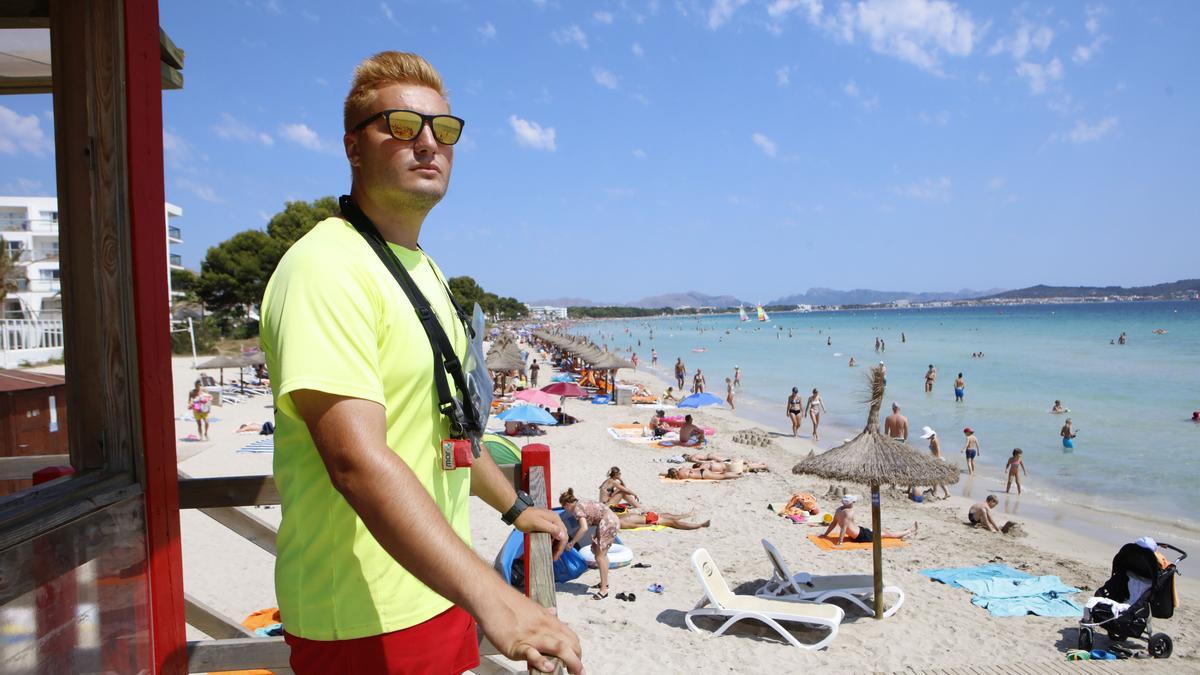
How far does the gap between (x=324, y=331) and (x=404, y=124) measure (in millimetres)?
421

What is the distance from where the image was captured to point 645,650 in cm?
666

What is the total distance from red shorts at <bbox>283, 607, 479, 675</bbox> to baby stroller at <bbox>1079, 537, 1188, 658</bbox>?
7623 mm

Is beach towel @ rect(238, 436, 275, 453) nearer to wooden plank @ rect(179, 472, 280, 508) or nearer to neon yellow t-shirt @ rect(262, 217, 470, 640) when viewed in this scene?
wooden plank @ rect(179, 472, 280, 508)

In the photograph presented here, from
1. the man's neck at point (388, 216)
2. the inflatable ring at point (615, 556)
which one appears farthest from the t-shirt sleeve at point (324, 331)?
the inflatable ring at point (615, 556)

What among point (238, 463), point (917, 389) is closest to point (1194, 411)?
point (917, 389)

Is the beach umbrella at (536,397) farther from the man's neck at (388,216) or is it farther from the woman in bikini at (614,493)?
the man's neck at (388,216)

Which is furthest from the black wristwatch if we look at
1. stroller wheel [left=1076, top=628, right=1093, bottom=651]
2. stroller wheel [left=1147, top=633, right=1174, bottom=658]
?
stroller wheel [left=1147, top=633, right=1174, bottom=658]

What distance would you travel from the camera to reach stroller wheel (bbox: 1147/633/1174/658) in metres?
6.63

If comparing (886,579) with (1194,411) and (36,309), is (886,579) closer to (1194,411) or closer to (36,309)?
(36,309)

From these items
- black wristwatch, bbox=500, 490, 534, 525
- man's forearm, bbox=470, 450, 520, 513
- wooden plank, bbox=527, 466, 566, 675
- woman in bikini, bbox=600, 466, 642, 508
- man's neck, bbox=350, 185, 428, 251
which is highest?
man's neck, bbox=350, 185, 428, 251

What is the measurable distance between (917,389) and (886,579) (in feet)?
86.7

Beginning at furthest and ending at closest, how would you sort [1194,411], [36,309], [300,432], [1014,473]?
[1194,411], [1014,473], [36,309], [300,432]

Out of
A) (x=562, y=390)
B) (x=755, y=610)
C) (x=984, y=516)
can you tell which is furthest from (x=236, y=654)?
(x=562, y=390)

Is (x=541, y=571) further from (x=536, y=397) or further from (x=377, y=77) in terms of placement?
(x=536, y=397)
